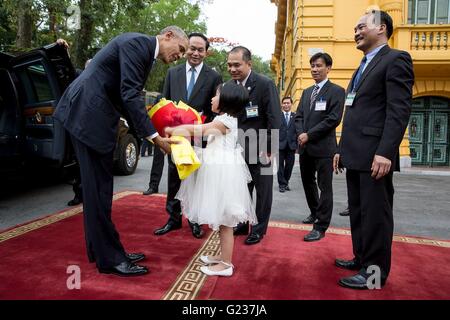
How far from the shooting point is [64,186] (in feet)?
20.6

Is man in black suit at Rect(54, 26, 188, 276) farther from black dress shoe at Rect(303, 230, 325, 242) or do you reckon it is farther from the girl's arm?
black dress shoe at Rect(303, 230, 325, 242)

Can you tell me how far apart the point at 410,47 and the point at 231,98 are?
1013cm

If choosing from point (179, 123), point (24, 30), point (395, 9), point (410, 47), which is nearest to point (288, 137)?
point (179, 123)

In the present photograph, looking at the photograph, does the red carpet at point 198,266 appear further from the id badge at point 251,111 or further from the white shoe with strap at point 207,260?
the id badge at point 251,111

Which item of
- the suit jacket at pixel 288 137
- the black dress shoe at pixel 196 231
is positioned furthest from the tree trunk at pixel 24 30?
the black dress shoe at pixel 196 231

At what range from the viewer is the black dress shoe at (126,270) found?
2.63 metres

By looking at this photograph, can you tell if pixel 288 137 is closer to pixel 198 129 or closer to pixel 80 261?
pixel 198 129

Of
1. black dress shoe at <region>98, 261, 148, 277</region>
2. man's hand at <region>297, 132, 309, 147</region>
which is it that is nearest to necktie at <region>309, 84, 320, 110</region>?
man's hand at <region>297, 132, 309, 147</region>

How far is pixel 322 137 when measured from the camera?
3809 mm

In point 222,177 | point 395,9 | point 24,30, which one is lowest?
point 222,177

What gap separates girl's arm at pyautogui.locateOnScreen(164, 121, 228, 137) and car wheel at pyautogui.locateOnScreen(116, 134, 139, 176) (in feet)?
15.7

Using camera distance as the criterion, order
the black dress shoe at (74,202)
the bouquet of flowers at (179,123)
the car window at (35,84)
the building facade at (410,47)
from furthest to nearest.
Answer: the building facade at (410,47) → the black dress shoe at (74,202) → the car window at (35,84) → the bouquet of flowers at (179,123)

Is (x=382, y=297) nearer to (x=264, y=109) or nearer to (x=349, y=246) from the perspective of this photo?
(x=349, y=246)
